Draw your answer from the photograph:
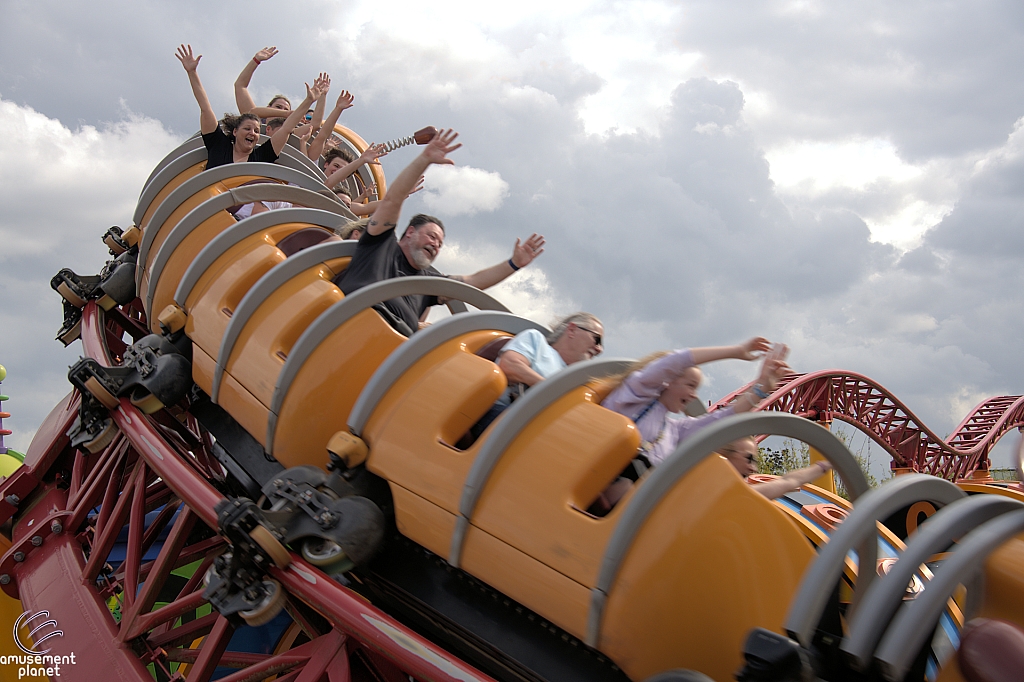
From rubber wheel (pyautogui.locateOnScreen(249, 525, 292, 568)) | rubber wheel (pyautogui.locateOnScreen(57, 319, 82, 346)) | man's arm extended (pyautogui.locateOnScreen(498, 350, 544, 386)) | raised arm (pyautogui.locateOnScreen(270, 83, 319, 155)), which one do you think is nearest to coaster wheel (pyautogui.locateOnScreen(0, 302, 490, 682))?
rubber wheel (pyautogui.locateOnScreen(249, 525, 292, 568))

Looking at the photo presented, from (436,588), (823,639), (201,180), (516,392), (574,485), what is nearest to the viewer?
(823,639)

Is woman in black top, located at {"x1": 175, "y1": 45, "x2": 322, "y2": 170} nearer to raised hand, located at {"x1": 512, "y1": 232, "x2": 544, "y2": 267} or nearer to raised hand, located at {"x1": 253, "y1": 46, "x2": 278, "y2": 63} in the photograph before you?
raised hand, located at {"x1": 253, "y1": 46, "x2": 278, "y2": 63}

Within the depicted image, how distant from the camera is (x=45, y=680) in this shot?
395 centimetres

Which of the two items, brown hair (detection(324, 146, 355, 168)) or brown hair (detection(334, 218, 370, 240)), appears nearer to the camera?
brown hair (detection(334, 218, 370, 240))

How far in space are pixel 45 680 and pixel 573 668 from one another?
3295mm

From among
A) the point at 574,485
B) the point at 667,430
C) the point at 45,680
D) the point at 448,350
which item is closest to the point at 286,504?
the point at 448,350

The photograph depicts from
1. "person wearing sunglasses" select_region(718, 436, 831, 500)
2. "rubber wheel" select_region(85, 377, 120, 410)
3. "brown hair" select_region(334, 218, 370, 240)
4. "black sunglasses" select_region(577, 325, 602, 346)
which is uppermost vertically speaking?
"brown hair" select_region(334, 218, 370, 240)

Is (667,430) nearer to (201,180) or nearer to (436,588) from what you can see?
(436,588)

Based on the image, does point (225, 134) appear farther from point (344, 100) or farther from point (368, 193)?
point (368, 193)

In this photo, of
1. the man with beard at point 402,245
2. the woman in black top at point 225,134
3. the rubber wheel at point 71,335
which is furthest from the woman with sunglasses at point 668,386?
the rubber wheel at point 71,335

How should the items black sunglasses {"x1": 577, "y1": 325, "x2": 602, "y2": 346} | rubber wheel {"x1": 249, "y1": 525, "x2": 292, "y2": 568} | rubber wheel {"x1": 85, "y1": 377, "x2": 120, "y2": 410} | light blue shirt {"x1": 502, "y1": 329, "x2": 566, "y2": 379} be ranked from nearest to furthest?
rubber wheel {"x1": 249, "y1": 525, "x2": 292, "y2": 568}
light blue shirt {"x1": 502, "y1": 329, "x2": 566, "y2": 379}
black sunglasses {"x1": 577, "y1": 325, "x2": 602, "y2": 346}
rubber wheel {"x1": 85, "y1": 377, "x2": 120, "y2": 410}

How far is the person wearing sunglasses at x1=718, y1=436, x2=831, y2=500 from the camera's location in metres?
2.26

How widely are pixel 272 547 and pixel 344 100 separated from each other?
4.96m

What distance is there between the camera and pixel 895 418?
18453 millimetres
